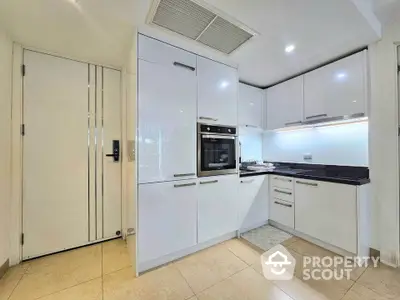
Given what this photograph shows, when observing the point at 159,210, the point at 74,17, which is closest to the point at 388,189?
the point at 159,210

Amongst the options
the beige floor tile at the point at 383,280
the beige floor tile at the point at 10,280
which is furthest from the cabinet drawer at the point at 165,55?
the beige floor tile at the point at 383,280

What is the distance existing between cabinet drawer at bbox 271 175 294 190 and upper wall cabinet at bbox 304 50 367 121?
0.84 m

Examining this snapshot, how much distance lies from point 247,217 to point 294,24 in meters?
2.18

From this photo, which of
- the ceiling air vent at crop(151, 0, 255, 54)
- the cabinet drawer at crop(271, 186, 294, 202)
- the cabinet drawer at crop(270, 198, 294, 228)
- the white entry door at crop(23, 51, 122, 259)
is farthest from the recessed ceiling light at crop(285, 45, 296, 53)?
the white entry door at crop(23, 51, 122, 259)

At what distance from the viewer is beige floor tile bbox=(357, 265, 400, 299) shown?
1.42m

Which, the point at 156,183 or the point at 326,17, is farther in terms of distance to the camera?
the point at 156,183

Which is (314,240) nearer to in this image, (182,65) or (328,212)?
(328,212)

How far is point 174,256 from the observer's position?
6.26ft

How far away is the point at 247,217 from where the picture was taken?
2.47 metres

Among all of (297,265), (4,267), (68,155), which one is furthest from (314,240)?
(4,267)

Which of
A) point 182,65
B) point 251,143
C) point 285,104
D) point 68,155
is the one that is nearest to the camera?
point 182,65

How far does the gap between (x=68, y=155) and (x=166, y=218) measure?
1357 millimetres

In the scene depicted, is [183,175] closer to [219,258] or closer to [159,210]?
[159,210]

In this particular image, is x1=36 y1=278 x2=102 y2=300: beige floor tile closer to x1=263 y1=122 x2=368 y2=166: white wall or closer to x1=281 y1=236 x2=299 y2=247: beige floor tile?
x1=281 y1=236 x2=299 y2=247: beige floor tile
